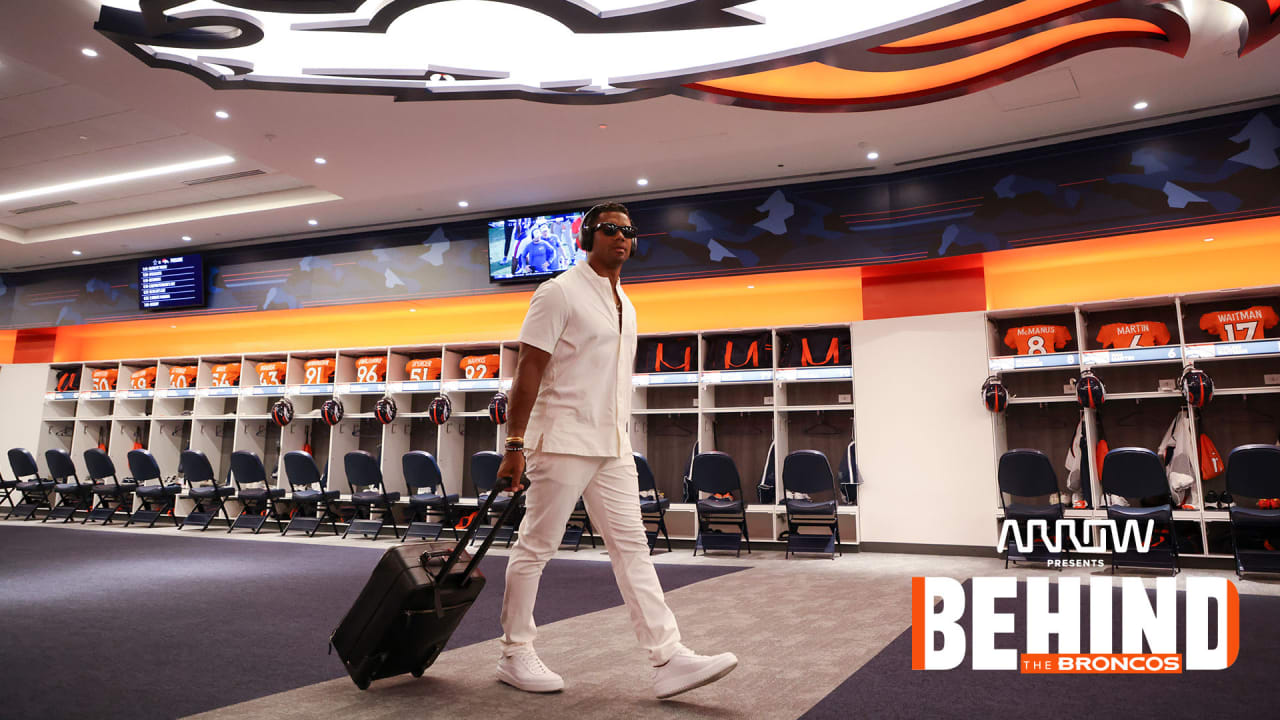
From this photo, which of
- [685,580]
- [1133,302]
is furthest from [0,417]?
[1133,302]

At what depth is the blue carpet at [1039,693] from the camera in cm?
194

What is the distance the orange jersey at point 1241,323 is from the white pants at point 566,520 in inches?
231

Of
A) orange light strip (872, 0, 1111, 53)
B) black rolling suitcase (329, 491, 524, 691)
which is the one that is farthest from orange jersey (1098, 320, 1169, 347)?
black rolling suitcase (329, 491, 524, 691)

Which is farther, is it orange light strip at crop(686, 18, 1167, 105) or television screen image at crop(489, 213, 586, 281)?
television screen image at crop(489, 213, 586, 281)

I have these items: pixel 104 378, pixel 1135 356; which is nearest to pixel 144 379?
pixel 104 378

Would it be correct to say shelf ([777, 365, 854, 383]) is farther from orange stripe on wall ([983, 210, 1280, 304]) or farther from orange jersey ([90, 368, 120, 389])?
orange jersey ([90, 368, 120, 389])

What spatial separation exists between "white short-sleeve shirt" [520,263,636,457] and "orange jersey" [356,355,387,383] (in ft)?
23.5

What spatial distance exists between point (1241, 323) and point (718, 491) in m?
4.28

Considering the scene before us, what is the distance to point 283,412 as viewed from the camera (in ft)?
29.0

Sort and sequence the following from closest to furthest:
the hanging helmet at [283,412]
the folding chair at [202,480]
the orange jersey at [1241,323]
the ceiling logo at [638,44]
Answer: the ceiling logo at [638,44], the orange jersey at [1241,323], the folding chair at [202,480], the hanging helmet at [283,412]

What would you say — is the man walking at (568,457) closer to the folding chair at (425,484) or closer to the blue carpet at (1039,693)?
the blue carpet at (1039,693)

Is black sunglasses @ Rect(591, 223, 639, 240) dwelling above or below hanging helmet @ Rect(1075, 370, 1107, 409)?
above

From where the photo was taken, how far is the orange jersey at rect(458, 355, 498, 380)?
27.5ft

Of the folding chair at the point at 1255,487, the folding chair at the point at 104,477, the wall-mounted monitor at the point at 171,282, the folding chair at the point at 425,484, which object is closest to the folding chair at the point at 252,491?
the folding chair at the point at 104,477
